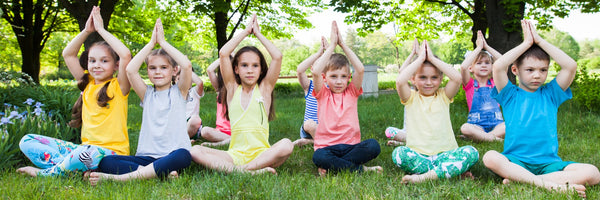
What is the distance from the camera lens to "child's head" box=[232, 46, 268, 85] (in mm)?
3814

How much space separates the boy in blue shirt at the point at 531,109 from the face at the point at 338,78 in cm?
134

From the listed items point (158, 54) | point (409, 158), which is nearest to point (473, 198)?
point (409, 158)

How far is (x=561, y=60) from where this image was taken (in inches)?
126

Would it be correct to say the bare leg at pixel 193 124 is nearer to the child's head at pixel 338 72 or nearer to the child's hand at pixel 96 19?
the child's hand at pixel 96 19

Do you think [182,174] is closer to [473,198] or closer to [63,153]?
[63,153]

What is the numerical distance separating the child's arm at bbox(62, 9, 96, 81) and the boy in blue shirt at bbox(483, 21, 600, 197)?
3.71 m

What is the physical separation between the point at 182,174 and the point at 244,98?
0.92m

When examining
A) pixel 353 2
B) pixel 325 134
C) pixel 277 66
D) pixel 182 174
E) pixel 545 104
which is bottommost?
pixel 182 174

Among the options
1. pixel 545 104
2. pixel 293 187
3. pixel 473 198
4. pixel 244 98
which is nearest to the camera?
pixel 473 198

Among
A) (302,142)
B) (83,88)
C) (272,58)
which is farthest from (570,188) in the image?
(83,88)

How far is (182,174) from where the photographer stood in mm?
3479

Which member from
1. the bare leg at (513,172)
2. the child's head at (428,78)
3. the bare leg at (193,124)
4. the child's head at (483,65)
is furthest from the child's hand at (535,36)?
the bare leg at (193,124)

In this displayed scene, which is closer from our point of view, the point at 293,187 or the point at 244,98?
the point at 293,187

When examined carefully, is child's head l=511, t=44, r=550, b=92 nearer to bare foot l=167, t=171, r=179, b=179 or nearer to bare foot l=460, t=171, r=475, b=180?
bare foot l=460, t=171, r=475, b=180
